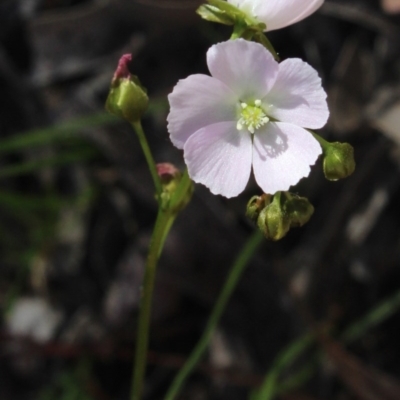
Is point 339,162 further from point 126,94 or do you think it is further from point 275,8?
point 126,94

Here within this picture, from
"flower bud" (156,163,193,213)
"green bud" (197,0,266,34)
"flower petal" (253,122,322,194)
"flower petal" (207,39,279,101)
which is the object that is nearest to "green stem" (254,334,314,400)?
"flower bud" (156,163,193,213)

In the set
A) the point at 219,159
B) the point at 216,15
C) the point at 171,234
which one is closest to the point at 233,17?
the point at 216,15

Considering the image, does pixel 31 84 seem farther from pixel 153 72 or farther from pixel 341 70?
pixel 341 70

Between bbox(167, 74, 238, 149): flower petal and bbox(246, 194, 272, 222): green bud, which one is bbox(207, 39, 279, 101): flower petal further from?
bbox(246, 194, 272, 222): green bud

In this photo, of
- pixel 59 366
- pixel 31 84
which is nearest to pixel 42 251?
pixel 59 366

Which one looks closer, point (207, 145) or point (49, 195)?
point (207, 145)
